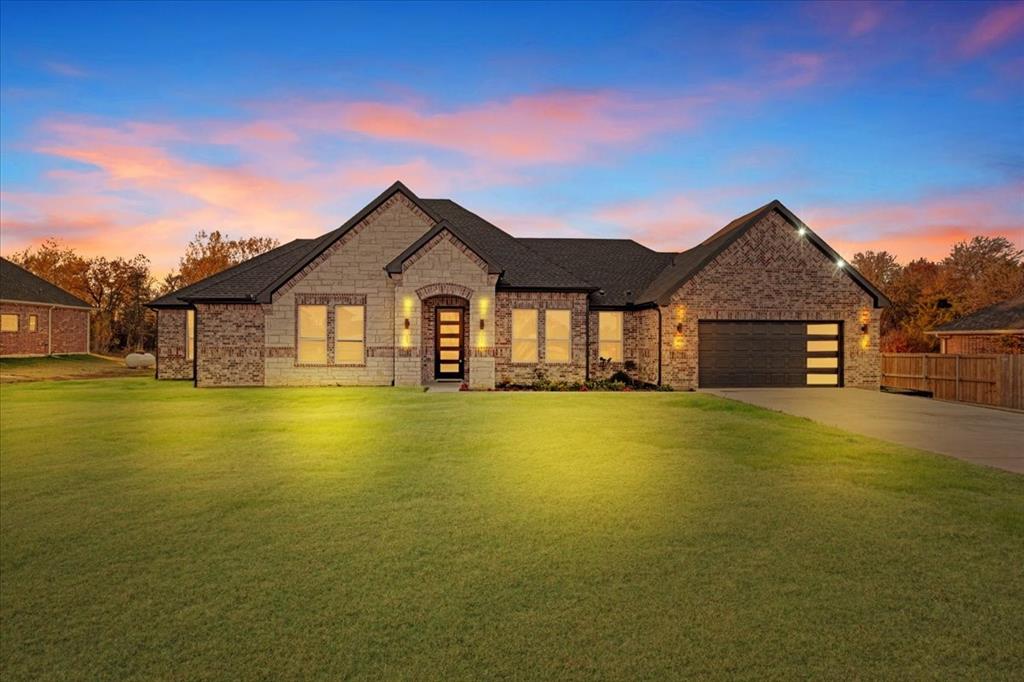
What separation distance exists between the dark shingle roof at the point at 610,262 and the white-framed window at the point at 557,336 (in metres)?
1.77

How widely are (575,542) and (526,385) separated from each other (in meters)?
17.2

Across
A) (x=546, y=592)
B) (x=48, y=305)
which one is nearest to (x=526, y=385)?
(x=546, y=592)

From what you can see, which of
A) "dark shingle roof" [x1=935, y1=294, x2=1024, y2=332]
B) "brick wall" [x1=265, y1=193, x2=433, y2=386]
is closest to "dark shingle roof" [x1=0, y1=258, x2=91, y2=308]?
"brick wall" [x1=265, y1=193, x2=433, y2=386]

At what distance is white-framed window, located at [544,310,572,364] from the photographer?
75.9 feet

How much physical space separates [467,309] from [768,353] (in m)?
11.5

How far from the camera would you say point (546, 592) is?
14.7 ft

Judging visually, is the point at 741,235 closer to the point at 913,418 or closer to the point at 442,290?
the point at 913,418

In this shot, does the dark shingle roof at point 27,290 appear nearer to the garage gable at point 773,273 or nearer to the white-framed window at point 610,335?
the white-framed window at point 610,335

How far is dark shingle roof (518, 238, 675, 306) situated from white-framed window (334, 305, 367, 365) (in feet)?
28.3

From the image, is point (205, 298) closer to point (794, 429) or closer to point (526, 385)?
point (526, 385)

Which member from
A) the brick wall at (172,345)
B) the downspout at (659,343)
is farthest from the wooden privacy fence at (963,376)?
the brick wall at (172,345)

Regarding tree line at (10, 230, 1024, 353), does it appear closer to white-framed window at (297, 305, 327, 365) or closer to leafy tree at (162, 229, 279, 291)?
leafy tree at (162, 229, 279, 291)

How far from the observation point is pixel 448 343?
78.0 ft

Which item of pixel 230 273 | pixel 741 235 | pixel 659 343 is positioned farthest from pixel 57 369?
pixel 741 235
